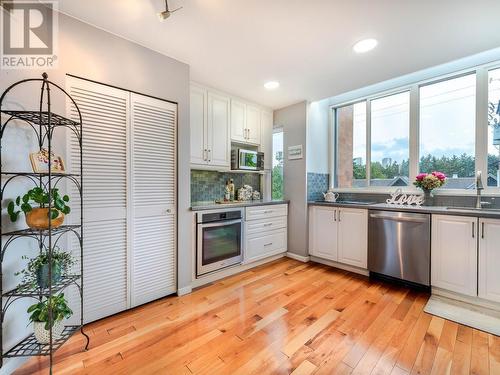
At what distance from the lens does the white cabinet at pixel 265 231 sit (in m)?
3.05

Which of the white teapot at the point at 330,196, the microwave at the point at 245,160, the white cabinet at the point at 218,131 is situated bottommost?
the white teapot at the point at 330,196

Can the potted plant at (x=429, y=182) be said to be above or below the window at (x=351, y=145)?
below

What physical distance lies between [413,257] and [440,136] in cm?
156

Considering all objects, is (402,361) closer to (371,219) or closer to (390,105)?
(371,219)

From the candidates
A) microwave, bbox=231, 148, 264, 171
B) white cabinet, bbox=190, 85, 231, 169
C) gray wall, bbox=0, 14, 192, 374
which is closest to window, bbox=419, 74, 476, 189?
microwave, bbox=231, 148, 264, 171

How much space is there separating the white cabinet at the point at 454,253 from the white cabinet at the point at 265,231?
1.84 m

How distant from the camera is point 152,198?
2168 millimetres

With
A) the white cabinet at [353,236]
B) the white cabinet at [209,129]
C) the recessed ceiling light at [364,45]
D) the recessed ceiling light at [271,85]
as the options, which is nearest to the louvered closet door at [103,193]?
the white cabinet at [209,129]

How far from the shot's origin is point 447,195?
270 cm

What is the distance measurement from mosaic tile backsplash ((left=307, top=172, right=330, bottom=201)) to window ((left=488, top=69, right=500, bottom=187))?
1.90 metres

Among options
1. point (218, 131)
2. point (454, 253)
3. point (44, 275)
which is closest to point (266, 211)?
point (218, 131)

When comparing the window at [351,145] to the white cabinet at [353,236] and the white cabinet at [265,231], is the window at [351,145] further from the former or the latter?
the white cabinet at [265,231]

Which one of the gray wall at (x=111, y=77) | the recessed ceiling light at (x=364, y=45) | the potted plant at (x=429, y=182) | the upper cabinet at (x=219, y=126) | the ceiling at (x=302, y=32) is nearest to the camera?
the gray wall at (x=111, y=77)

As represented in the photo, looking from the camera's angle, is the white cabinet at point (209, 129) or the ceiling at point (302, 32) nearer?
the ceiling at point (302, 32)
